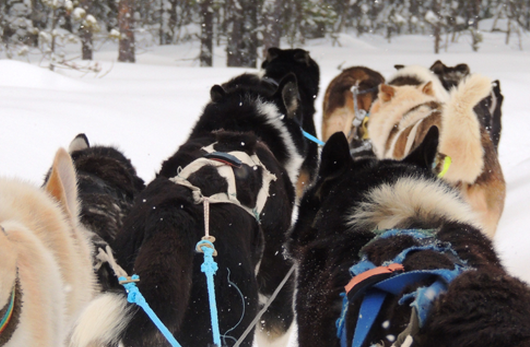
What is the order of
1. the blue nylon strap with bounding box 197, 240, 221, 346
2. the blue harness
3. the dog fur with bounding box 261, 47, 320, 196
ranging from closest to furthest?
1. the blue harness
2. the blue nylon strap with bounding box 197, 240, 221, 346
3. the dog fur with bounding box 261, 47, 320, 196

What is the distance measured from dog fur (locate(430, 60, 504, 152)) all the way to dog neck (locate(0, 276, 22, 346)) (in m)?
4.91

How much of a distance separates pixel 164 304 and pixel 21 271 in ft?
1.73

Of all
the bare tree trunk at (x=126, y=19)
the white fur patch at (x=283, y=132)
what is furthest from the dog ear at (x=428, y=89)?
the bare tree trunk at (x=126, y=19)

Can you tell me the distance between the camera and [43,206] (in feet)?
4.85

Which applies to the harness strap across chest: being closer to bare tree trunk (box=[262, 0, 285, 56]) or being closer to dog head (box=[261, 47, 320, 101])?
dog head (box=[261, 47, 320, 101])

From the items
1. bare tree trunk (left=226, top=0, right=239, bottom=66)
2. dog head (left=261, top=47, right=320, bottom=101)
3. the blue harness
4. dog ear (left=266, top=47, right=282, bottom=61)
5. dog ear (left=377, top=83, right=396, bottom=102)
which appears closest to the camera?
the blue harness

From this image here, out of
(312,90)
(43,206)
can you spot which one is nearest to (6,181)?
(43,206)

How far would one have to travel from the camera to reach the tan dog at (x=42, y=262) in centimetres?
106

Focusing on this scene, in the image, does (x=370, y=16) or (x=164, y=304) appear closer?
(x=164, y=304)

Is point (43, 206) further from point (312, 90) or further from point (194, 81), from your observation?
point (194, 81)

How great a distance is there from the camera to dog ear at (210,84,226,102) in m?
3.13

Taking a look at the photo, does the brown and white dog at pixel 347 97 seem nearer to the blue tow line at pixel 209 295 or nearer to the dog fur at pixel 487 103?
the dog fur at pixel 487 103

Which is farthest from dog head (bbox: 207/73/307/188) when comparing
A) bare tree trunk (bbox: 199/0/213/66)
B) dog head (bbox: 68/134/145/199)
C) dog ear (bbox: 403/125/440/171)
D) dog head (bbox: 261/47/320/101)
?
bare tree trunk (bbox: 199/0/213/66)

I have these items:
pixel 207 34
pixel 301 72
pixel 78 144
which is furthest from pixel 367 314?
pixel 207 34
